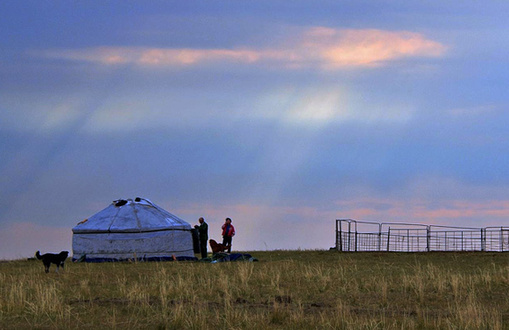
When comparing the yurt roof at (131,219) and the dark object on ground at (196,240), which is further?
the dark object on ground at (196,240)

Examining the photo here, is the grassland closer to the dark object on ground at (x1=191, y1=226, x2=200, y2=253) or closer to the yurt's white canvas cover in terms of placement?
the yurt's white canvas cover

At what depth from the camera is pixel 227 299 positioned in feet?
47.2

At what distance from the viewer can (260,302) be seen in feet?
49.0

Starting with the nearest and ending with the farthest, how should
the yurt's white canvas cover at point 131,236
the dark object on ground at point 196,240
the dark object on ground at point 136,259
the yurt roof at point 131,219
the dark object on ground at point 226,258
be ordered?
1. the dark object on ground at point 226,258
2. the dark object on ground at point 136,259
3. the yurt's white canvas cover at point 131,236
4. the yurt roof at point 131,219
5. the dark object on ground at point 196,240

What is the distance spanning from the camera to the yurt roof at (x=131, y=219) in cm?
2970

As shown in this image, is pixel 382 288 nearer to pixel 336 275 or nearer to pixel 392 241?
pixel 336 275

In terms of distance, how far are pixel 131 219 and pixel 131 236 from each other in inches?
34.7

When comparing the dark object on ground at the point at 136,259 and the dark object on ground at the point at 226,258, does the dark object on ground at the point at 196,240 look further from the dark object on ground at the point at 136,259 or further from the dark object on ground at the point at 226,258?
the dark object on ground at the point at 226,258

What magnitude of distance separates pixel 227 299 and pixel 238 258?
45.0 feet

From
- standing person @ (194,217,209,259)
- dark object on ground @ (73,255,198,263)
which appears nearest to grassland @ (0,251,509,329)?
dark object on ground @ (73,255,198,263)

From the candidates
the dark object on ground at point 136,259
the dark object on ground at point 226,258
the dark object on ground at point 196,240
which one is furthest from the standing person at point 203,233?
the dark object on ground at point 226,258

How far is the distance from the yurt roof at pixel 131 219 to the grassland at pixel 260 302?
8.18 m

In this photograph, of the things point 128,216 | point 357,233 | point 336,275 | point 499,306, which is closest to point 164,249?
point 128,216

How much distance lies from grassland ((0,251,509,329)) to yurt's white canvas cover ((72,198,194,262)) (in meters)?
7.85
